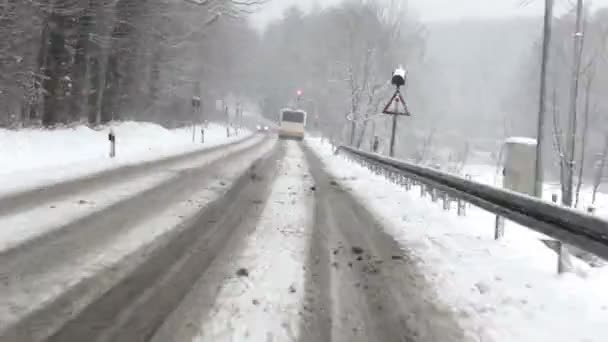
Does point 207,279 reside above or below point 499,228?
below

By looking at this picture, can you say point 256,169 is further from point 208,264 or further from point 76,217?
point 208,264

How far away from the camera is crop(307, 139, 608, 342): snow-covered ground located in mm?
3910

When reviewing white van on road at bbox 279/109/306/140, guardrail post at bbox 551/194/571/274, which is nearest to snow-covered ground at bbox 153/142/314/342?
guardrail post at bbox 551/194/571/274

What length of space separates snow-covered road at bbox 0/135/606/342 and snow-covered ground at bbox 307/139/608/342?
0.02 m

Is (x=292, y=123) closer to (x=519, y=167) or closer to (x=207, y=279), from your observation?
(x=519, y=167)

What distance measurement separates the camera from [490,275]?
5.27 m

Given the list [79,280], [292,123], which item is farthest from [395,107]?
[292,123]

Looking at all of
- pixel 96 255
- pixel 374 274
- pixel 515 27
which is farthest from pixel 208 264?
pixel 515 27

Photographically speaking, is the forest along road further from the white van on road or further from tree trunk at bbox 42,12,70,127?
the white van on road

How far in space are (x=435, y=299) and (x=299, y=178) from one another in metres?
9.82

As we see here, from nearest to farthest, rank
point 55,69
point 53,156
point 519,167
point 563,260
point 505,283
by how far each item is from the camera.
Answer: point 505,283 < point 563,260 < point 519,167 < point 53,156 < point 55,69

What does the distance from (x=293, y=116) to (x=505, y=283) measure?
4621 centimetres

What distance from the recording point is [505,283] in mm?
5020

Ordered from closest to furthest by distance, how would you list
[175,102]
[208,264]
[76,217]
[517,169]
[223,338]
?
[223,338] < [208,264] < [76,217] < [517,169] < [175,102]
